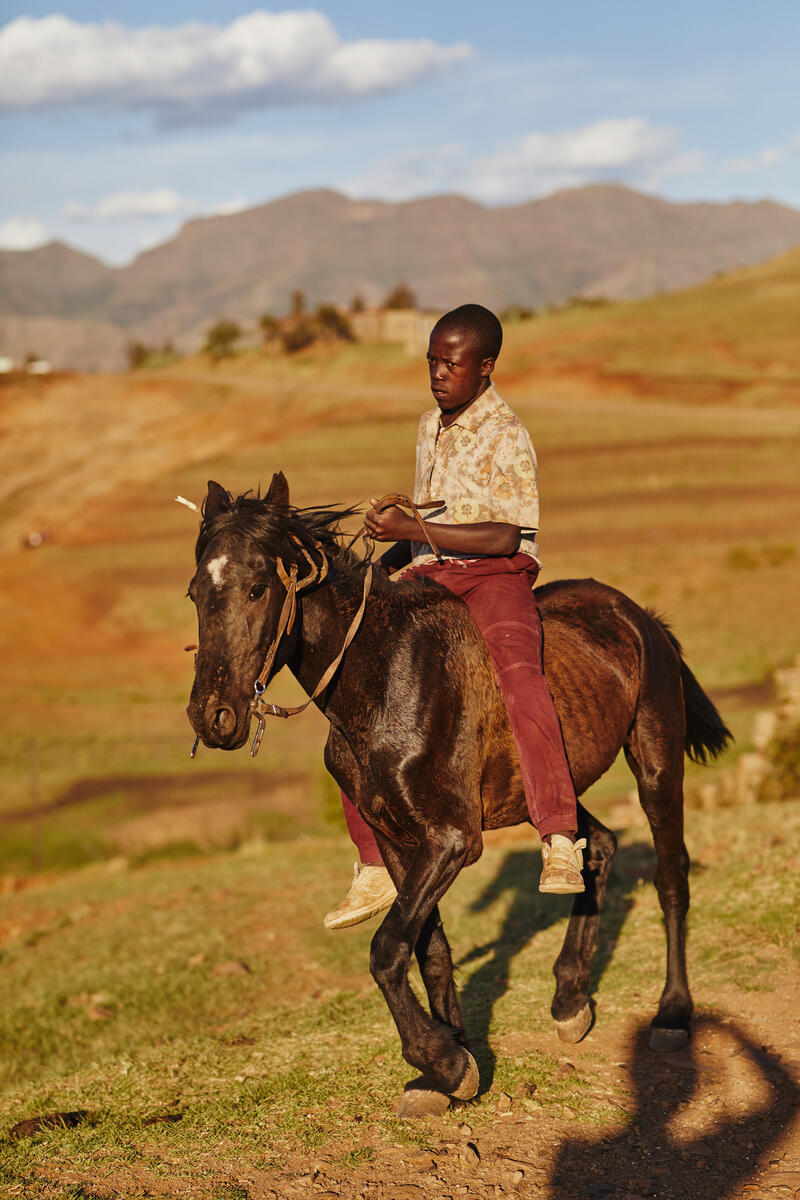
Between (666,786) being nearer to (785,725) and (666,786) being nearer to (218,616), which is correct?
(218,616)

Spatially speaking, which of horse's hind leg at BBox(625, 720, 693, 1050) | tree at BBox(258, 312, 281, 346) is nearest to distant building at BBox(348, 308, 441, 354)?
tree at BBox(258, 312, 281, 346)

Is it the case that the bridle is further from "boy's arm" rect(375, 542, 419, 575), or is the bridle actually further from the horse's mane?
"boy's arm" rect(375, 542, 419, 575)

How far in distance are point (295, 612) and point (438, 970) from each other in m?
1.94

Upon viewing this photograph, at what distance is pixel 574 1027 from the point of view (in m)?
6.12

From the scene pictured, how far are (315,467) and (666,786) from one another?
43.1m

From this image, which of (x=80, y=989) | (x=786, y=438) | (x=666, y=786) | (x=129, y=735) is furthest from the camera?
(x=786, y=438)

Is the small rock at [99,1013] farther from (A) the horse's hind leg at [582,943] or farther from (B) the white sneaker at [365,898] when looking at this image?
(B) the white sneaker at [365,898]

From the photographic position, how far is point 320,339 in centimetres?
8525

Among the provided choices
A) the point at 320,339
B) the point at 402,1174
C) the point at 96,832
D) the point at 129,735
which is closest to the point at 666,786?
the point at 402,1174

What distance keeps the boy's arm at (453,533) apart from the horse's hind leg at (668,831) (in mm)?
1802

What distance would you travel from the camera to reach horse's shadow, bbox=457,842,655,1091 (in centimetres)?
672

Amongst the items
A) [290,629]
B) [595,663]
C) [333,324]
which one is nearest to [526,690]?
[595,663]

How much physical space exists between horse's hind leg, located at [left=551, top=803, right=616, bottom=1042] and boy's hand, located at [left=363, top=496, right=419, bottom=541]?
2.03 meters

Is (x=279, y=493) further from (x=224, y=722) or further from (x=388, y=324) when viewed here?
(x=388, y=324)
